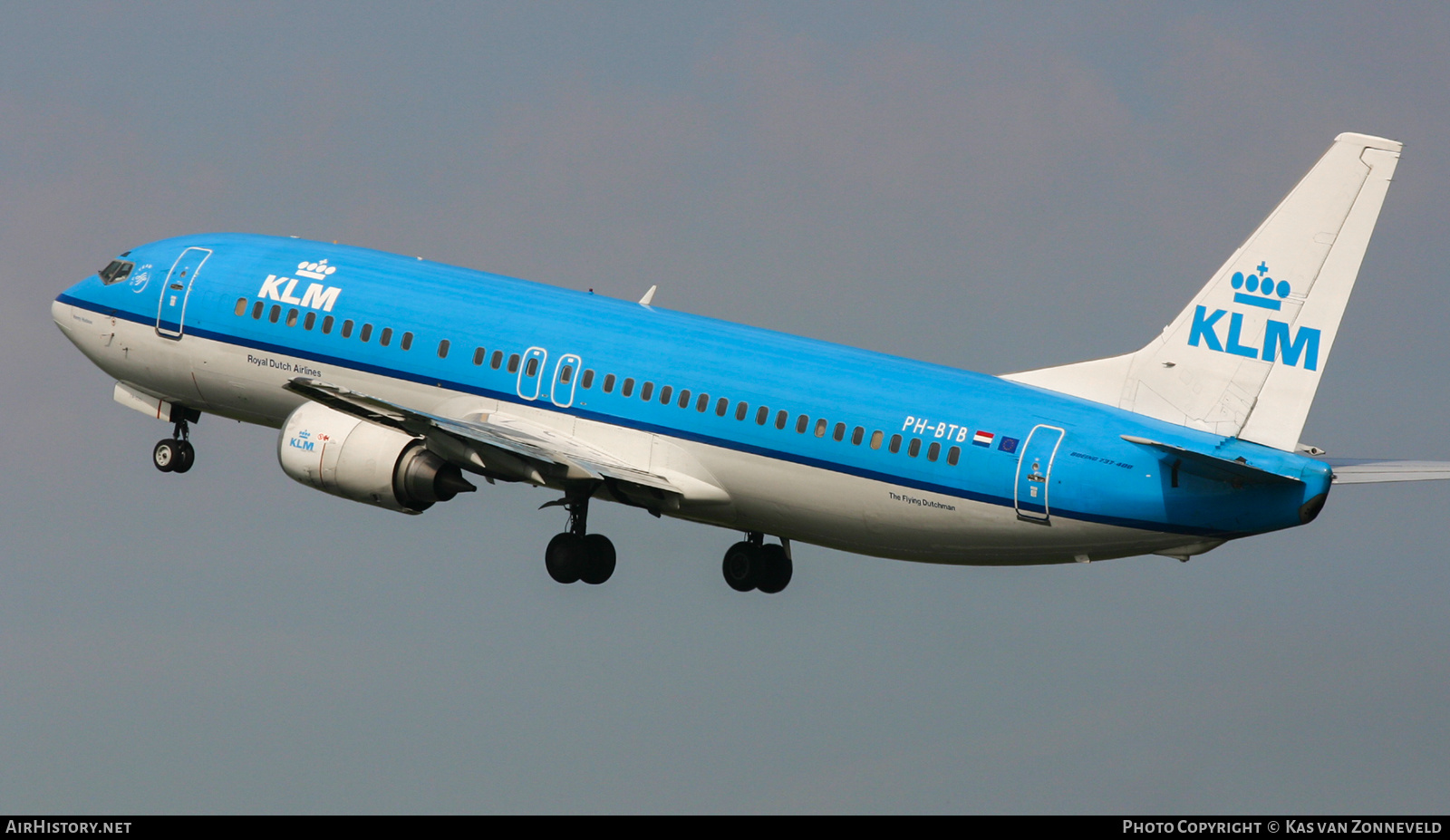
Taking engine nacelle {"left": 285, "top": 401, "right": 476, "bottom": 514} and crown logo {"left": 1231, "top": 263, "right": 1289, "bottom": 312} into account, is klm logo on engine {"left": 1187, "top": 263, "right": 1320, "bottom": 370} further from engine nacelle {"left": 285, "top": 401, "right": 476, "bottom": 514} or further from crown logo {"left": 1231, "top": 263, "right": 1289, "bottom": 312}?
engine nacelle {"left": 285, "top": 401, "right": 476, "bottom": 514}

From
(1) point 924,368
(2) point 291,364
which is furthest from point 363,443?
(1) point 924,368

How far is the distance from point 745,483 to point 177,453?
1522 centimetres

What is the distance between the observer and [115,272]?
52562mm

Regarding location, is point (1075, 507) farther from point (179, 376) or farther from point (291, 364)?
point (179, 376)

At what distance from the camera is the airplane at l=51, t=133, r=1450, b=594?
134ft

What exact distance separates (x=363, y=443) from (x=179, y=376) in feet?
24.2

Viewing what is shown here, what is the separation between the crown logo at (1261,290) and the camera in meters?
41.2

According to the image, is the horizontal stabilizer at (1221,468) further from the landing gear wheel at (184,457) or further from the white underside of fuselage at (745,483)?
the landing gear wheel at (184,457)

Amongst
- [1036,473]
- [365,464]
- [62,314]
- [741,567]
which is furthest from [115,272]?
[1036,473]

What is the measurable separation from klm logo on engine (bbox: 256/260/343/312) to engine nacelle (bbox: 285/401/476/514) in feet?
12.2

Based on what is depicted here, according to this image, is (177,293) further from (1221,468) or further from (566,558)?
(1221,468)

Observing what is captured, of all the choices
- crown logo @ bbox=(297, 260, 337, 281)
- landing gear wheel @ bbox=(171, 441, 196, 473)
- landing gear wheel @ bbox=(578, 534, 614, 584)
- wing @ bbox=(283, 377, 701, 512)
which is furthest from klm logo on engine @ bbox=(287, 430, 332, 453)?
landing gear wheel @ bbox=(171, 441, 196, 473)

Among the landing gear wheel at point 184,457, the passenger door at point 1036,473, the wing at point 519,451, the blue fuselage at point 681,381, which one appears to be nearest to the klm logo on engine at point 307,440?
the wing at point 519,451

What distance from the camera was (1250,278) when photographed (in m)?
41.6
